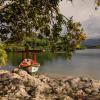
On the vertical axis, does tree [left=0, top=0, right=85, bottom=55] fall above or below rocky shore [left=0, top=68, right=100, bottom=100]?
above

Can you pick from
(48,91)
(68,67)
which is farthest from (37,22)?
(68,67)

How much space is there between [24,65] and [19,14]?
27.9 meters

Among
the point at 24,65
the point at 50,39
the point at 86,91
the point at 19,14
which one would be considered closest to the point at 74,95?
the point at 86,91

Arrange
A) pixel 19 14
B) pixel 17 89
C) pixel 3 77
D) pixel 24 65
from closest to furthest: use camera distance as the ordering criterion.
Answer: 1. pixel 19 14
2. pixel 17 89
3. pixel 3 77
4. pixel 24 65

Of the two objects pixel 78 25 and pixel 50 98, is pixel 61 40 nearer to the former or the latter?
pixel 78 25

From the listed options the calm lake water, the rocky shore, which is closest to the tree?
Result: the rocky shore

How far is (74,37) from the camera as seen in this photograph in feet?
57.3

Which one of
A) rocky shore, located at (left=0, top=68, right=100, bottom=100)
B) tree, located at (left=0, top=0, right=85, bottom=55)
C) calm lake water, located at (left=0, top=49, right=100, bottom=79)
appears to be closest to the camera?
tree, located at (left=0, top=0, right=85, bottom=55)

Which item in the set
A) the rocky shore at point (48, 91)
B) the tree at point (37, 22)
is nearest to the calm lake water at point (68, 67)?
the rocky shore at point (48, 91)

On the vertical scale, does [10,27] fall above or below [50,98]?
above

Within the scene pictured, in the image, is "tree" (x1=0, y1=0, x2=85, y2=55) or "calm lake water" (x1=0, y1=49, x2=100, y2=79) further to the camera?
"calm lake water" (x1=0, y1=49, x2=100, y2=79)

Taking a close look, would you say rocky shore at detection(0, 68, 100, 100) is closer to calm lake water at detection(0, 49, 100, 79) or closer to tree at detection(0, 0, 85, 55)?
tree at detection(0, 0, 85, 55)

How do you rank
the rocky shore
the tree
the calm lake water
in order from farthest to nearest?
1. the calm lake water
2. the rocky shore
3. the tree

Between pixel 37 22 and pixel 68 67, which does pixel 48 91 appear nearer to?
pixel 37 22
